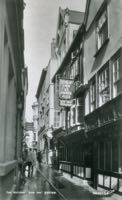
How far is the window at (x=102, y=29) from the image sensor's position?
13.2 meters

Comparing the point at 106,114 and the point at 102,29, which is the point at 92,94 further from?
the point at 106,114

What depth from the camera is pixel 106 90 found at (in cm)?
1264

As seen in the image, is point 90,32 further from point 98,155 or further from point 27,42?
point 27,42

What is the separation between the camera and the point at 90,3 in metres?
15.5

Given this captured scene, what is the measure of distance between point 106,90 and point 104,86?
1.05ft

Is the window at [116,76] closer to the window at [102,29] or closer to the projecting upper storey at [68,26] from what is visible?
the window at [102,29]

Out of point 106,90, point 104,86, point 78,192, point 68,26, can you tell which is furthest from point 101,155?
point 68,26

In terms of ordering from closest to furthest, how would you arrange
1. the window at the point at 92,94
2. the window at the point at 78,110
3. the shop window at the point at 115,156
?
the shop window at the point at 115,156 < the window at the point at 92,94 < the window at the point at 78,110

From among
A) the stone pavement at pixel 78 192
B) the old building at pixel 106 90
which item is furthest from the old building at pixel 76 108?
the old building at pixel 106 90

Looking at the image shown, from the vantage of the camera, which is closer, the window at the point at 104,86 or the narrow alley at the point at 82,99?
the narrow alley at the point at 82,99

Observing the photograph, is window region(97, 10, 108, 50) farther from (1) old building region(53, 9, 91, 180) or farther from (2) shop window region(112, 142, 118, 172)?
(2) shop window region(112, 142, 118, 172)

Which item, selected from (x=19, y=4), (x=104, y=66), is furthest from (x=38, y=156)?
(x=19, y=4)

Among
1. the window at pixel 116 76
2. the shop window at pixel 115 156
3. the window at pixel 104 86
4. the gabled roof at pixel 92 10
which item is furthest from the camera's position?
the gabled roof at pixel 92 10

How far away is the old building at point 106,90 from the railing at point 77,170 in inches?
93.0
